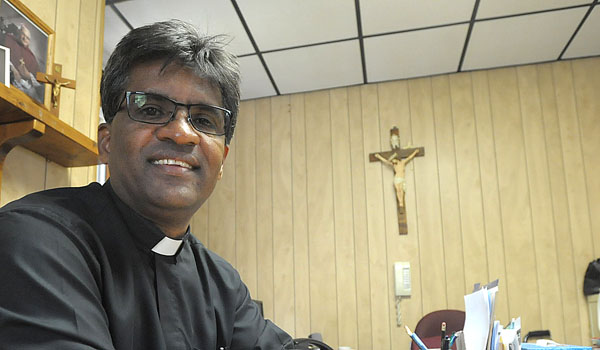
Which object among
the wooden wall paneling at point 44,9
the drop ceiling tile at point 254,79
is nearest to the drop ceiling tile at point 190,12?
the drop ceiling tile at point 254,79

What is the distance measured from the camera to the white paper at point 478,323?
4.43 feet

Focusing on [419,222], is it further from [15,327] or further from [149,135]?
[15,327]

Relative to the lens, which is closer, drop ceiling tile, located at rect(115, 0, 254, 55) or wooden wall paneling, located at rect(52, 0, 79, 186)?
wooden wall paneling, located at rect(52, 0, 79, 186)

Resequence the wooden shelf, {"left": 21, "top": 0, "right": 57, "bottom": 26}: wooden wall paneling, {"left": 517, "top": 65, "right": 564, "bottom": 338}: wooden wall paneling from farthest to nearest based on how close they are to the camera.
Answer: {"left": 517, "top": 65, "right": 564, "bottom": 338}: wooden wall paneling
{"left": 21, "top": 0, "right": 57, "bottom": 26}: wooden wall paneling
the wooden shelf

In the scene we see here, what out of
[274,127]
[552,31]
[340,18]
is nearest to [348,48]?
[340,18]

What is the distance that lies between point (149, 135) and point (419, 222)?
3.55 meters

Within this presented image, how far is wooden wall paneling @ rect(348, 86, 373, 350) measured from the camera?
4191 mm

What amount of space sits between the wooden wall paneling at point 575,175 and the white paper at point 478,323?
2.98m

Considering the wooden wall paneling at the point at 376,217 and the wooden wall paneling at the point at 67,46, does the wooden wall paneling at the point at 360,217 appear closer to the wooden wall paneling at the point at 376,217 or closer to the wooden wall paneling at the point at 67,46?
the wooden wall paneling at the point at 376,217

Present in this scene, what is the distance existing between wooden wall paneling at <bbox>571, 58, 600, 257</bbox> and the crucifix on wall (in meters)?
1.32

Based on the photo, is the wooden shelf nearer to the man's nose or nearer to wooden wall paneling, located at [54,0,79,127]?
wooden wall paneling, located at [54,0,79,127]

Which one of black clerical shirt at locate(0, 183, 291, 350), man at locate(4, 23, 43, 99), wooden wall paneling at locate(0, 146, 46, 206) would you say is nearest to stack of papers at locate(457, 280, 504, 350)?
black clerical shirt at locate(0, 183, 291, 350)

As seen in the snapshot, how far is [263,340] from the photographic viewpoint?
4.31 feet

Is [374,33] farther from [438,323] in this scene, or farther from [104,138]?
[104,138]
